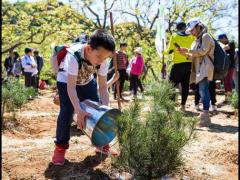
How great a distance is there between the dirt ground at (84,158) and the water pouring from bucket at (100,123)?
309mm

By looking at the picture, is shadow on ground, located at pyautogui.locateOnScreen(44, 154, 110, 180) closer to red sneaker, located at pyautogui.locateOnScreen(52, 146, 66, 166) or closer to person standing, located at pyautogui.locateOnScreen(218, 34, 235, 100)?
red sneaker, located at pyautogui.locateOnScreen(52, 146, 66, 166)

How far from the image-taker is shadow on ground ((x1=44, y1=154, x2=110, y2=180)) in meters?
3.16

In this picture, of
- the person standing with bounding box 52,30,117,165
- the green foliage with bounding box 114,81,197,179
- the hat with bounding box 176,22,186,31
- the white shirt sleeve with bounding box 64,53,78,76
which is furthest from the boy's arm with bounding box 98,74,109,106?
the hat with bounding box 176,22,186,31

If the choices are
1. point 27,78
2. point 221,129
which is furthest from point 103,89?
point 27,78

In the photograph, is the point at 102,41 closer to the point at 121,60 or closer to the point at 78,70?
the point at 78,70

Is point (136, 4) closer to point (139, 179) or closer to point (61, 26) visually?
point (61, 26)

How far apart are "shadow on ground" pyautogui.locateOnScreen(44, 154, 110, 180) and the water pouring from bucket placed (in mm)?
258

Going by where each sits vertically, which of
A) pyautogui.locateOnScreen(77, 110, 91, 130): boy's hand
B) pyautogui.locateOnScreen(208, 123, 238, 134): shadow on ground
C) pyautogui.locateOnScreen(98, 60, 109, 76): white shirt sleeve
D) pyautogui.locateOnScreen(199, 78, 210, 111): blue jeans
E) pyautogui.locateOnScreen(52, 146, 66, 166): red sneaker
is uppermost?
pyautogui.locateOnScreen(98, 60, 109, 76): white shirt sleeve

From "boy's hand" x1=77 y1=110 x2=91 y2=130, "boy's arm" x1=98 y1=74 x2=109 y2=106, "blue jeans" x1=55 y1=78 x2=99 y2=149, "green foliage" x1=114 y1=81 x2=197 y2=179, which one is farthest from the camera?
"boy's arm" x1=98 y1=74 x2=109 y2=106

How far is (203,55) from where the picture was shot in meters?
5.36

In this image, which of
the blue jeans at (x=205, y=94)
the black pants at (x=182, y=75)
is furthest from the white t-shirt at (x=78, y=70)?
the black pants at (x=182, y=75)

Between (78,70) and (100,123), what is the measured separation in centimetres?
46

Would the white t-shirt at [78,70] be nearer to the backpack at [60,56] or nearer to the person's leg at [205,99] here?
the backpack at [60,56]

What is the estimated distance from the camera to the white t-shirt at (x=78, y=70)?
9.99 feet
